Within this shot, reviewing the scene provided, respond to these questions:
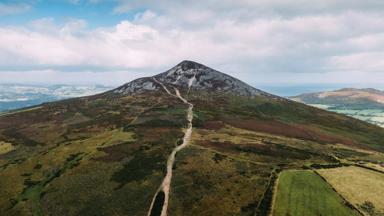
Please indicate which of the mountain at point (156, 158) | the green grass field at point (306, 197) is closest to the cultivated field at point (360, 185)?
the green grass field at point (306, 197)

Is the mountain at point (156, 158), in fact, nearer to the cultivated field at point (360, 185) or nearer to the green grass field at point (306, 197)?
the green grass field at point (306, 197)

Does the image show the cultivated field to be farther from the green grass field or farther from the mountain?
the mountain

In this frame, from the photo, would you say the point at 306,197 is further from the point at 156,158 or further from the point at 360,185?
the point at 156,158

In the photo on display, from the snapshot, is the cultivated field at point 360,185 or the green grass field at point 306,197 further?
the cultivated field at point 360,185

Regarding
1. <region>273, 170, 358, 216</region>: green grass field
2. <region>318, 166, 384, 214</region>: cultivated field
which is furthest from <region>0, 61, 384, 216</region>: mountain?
<region>318, 166, 384, 214</region>: cultivated field

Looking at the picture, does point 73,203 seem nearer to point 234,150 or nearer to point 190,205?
point 190,205

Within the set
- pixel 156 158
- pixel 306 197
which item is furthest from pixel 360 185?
pixel 156 158
